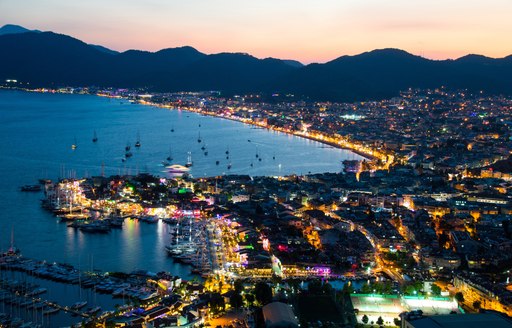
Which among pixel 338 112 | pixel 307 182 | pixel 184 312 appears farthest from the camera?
pixel 338 112

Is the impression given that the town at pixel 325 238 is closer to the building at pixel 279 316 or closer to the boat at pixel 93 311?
the building at pixel 279 316

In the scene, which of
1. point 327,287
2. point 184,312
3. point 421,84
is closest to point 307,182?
point 327,287

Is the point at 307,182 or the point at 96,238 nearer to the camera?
the point at 96,238

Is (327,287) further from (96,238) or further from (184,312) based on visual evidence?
(96,238)

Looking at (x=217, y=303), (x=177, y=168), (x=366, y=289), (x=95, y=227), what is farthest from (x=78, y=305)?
(x=177, y=168)

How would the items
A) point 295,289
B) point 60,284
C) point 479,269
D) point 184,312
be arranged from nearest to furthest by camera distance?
point 184,312 < point 295,289 < point 60,284 < point 479,269

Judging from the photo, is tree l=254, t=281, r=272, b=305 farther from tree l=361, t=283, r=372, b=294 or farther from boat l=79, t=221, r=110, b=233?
boat l=79, t=221, r=110, b=233
